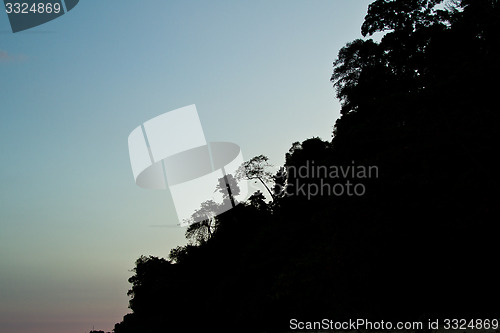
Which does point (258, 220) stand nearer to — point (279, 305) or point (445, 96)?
point (279, 305)

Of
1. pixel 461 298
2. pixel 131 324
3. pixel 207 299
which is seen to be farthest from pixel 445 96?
pixel 131 324

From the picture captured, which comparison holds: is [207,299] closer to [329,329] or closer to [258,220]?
[258,220]

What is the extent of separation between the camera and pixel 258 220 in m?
35.2

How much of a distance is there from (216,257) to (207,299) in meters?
4.79

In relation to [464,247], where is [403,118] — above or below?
above

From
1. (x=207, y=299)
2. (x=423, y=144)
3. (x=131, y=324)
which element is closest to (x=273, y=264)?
(x=207, y=299)

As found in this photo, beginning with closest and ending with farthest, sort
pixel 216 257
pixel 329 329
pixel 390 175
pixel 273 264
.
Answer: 1. pixel 390 175
2. pixel 329 329
3. pixel 273 264
4. pixel 216 257

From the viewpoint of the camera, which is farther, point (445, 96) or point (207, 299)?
point (207, 299)

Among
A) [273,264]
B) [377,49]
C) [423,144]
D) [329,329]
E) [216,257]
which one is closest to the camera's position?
[423,144]

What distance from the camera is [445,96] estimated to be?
13.0 metres

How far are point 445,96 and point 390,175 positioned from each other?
3372mm

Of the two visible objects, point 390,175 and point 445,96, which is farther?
point 390,175

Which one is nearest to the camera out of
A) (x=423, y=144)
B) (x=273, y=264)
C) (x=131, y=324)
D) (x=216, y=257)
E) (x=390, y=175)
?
(x=423, y=144)

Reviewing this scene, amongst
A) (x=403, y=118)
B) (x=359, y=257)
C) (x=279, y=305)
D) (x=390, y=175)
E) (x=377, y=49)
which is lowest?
(x=279, y=305)
